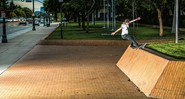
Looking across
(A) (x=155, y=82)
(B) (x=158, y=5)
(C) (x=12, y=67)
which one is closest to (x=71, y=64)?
(C) (x=12, y=67)

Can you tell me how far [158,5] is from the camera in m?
32.8

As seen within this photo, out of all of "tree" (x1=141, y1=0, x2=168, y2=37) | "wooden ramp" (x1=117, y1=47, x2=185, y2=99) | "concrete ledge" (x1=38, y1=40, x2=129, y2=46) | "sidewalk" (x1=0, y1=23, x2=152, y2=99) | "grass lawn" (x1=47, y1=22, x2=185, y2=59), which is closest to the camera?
"wooden ramp" (x1=117, y1=47, x2=185, y2=99)

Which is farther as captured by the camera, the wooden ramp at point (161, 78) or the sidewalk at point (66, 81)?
the sidewalk at point (66, 81)

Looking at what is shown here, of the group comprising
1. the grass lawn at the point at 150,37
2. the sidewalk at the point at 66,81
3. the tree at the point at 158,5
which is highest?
the tree at the point at 158,5

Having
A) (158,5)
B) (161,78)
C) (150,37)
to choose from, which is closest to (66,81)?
(161,78)

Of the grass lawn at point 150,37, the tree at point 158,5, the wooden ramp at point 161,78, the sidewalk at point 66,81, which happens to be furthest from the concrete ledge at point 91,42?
the wooden ramp at point 161,78

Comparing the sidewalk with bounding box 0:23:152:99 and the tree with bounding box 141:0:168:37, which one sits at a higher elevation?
the tree with bounding box 141:0:168:37

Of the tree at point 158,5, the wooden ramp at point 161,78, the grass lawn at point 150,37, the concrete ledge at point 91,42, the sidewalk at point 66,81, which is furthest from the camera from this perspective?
the tree at point 158,5

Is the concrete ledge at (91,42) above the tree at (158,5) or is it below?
below

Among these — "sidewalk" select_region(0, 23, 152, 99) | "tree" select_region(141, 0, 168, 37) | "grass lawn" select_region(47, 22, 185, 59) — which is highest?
"tree" select_region(141, 0, 168, 37)

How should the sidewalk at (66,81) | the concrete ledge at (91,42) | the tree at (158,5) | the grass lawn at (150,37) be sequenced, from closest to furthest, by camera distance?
the sidewalk at (66,81)
the grass lawn at (150,37)
the concrete ledge at (91,42)
the tree at (158,5)

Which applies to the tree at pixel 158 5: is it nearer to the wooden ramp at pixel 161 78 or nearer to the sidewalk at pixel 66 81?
the sidewalk at pixel 66 81

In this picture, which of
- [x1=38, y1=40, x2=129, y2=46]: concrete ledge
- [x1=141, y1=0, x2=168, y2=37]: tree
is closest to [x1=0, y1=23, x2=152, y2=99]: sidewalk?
[x1=38, y1=40, x2=129, y2=46]: concrete ledge

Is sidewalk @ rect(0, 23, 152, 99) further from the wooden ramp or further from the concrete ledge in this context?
the concrete ledge
